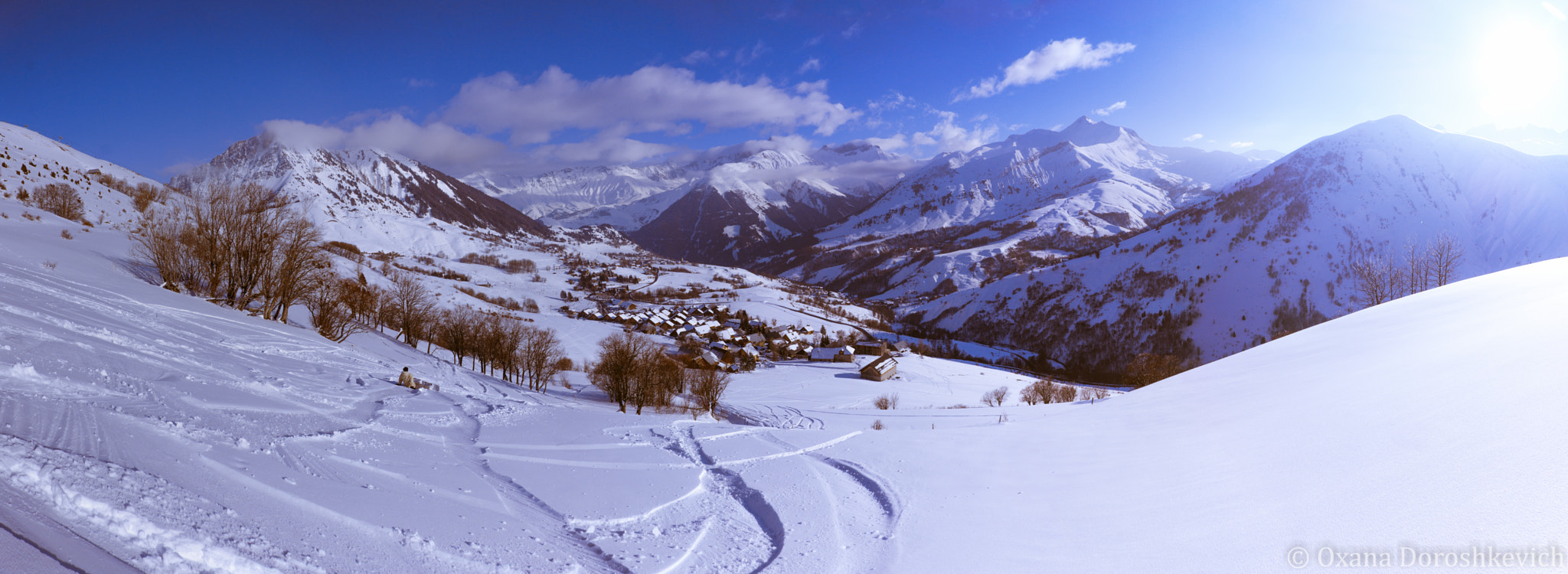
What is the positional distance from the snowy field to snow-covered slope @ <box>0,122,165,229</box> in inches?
1374

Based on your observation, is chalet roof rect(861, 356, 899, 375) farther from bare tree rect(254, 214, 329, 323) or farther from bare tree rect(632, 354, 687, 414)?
bare tree rect(254, 214, 329, 323)

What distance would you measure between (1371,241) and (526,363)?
13867 cm

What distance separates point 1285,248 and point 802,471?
132142 millimetres

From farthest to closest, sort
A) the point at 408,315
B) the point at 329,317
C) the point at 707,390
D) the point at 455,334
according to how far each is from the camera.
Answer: the point at 408,315 < the point at 455,334 < the point at 707,390 < the point at 329,317

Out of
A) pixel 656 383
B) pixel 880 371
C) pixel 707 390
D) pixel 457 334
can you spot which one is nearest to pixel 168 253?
pixel 457 334

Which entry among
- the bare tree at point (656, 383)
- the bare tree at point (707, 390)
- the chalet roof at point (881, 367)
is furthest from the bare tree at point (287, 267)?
the chalet roof at point (881, 367)

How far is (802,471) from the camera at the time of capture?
7133mm

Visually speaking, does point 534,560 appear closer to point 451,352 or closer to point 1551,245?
point 451,352

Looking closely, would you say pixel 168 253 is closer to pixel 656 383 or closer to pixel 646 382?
pixel 646 382

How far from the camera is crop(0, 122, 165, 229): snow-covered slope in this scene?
1226 inches

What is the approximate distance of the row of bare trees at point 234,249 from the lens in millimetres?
19922

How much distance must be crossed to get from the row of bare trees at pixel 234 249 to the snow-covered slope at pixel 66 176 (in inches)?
613

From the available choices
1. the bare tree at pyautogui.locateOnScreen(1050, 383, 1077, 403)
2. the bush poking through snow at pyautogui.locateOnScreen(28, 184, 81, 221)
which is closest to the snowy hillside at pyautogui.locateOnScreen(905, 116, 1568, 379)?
the bare tree at pyautogui.locateOnScreen(1050, 383, 1077, 403)

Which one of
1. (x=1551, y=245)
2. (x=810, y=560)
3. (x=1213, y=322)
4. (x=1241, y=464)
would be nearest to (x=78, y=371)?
(x=810, y=560)
